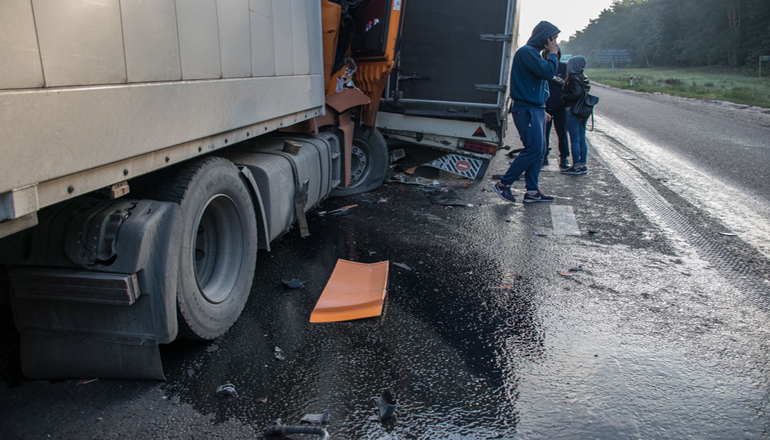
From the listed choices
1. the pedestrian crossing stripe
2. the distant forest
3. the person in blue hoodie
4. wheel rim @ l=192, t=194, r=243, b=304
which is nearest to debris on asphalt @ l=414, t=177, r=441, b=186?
the pedestrian crossing stripe

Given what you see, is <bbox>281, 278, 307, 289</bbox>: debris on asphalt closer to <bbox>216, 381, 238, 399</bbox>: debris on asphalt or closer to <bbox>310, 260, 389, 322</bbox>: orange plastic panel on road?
<bbox>310, 260, 389, 322</bbox>: orange plastic panel on road

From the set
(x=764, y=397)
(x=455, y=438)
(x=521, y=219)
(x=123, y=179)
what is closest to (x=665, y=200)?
(x=521, y=219)

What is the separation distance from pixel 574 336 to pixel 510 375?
0.70 m

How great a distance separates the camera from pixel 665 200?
270 inches

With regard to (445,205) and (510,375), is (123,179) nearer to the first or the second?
(510,375)

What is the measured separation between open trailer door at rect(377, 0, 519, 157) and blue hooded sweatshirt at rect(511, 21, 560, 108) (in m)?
0.63

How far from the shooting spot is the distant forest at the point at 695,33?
1928 inches

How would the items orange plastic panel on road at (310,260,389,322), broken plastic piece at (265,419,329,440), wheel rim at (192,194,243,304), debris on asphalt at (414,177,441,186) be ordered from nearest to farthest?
1. broken plastic piece at (265,419,329,440)
2. wheel rim at (192,194,243,304)
3. orange plastic panel on road at (310,260,389,322)
4. debris on asphalt at (414,177,441,186)

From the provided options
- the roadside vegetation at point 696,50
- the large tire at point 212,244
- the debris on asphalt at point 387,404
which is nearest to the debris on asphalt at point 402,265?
the large tire at point 212,244

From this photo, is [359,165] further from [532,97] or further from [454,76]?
[532,97]

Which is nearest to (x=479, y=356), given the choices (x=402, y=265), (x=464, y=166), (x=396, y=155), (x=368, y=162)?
(x=402, y=265)

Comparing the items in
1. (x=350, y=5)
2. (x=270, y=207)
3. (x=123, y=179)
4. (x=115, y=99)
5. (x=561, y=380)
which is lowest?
(x=561, y=380)

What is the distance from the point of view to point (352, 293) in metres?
4.00

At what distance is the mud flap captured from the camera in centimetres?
263
